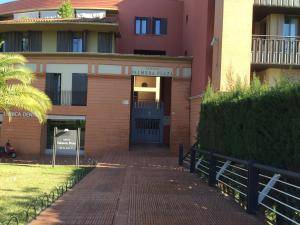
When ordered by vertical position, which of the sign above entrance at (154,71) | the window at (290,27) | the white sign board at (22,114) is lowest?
the white sign board at (22,114)

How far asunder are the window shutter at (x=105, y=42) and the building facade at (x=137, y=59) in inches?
2.9

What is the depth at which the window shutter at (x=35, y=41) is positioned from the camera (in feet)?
130

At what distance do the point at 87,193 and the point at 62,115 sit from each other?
20.9 m

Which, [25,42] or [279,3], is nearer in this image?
[279,3]

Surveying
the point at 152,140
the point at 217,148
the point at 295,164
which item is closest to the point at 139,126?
the point at 152,140

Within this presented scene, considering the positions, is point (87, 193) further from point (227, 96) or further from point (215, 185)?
point (227, 96)

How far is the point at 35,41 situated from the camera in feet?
131

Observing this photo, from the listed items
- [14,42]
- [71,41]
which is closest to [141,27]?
[71,41]

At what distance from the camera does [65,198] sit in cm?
1228

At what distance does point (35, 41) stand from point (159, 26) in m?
9.80

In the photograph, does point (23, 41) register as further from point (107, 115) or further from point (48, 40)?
point (107, 115)

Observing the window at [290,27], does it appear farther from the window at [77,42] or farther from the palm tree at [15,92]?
the window at [77,42]

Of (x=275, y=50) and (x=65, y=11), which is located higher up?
(x=65, y=11)

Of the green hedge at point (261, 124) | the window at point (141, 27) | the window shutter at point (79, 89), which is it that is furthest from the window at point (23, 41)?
the green hedge at point (261, 124)
